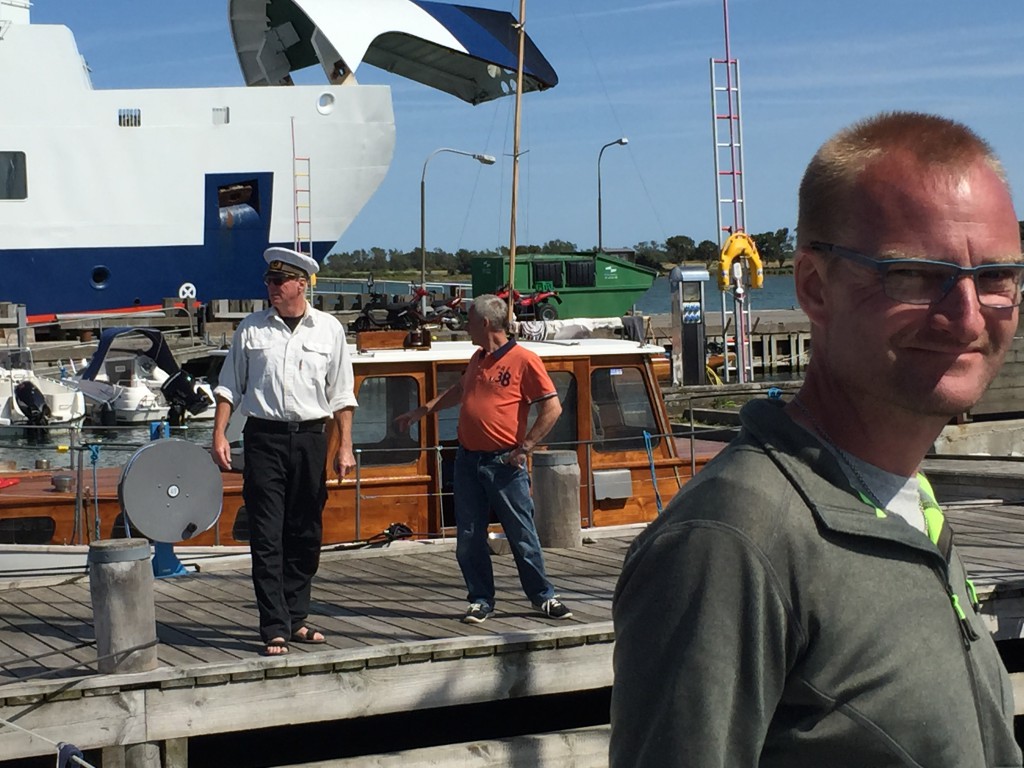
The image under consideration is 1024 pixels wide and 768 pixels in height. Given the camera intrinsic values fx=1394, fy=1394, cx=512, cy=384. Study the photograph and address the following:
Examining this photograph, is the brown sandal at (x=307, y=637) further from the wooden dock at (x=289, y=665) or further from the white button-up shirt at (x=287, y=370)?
the white button-up shirt at (x=287, y=370)

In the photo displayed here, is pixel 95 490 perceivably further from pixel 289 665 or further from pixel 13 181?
pixel 13 181

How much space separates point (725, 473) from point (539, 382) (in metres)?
5.61

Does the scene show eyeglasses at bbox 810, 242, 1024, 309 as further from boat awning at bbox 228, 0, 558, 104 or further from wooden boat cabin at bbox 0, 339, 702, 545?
boat awning at bbox 228, 0, 558, 104

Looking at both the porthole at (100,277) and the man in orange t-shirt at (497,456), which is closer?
the man in orange t-shirt at (497,456)

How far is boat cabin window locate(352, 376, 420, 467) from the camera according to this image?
985cm

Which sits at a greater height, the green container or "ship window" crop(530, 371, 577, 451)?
the green container

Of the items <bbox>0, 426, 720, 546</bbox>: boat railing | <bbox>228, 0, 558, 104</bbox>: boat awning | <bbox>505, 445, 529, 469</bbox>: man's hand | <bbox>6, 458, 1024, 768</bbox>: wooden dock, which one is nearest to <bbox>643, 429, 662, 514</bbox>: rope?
<bbox>0, 426, 720, 546</bbox>: boat railing

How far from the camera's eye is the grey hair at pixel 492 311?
7.22 metres

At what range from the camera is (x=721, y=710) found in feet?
5.08

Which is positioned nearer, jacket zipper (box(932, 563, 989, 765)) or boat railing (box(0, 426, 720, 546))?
jacket zipper (box(932, 563, 989, 765))

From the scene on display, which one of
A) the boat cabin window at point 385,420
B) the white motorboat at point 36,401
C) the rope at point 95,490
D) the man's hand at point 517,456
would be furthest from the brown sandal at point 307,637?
the white motorboat at point 36,401

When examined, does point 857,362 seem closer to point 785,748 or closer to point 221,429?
point 785,748

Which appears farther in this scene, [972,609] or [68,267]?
[68,267]

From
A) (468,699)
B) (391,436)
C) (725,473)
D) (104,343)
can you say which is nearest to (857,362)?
(725,473)
